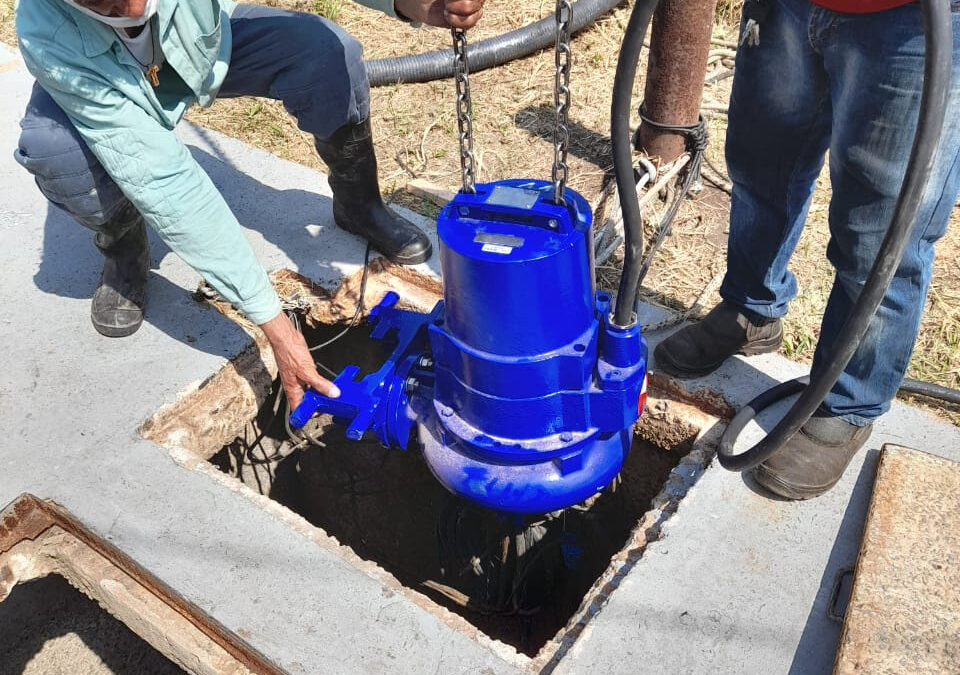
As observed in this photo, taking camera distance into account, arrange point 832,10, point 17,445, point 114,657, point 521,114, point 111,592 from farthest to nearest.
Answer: point 521,114 → point 114,657 → point 17,445 → point 111,592 → point 832,10

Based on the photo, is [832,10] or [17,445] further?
[17,445]

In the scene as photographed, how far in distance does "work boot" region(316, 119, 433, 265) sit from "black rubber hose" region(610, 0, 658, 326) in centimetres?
102

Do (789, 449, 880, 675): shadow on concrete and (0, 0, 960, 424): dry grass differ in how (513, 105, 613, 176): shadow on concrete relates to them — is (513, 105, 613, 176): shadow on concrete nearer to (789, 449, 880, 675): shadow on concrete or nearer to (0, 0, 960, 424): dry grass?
(0, 0, 960, 424): dry grass

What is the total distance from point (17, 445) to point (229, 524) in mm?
646

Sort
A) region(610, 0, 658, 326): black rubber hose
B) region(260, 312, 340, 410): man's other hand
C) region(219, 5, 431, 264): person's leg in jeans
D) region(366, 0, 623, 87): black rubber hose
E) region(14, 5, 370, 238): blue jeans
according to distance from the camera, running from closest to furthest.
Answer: region(610, 0, 658, 326): black rubber hose
region(260, 312, 340, 410): man's other hand
region(14, 5, 370, 238): blue jeans
region(219, 5, 431, 264): person's leg in jeans
region(366, 0, 623, 87): black rubber hose

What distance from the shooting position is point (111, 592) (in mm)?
1789

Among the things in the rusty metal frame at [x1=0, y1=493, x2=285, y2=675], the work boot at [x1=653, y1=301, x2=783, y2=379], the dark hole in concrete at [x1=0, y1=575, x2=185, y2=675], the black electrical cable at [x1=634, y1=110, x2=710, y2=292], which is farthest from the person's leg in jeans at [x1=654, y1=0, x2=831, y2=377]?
the dark hole in concrete at [x1=0, y1=575, x2=185, y2=675]

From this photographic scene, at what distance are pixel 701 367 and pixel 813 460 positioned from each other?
0.40 m

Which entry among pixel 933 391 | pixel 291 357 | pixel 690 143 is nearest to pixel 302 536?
pixel 291 357

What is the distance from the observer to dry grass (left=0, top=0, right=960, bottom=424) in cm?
262

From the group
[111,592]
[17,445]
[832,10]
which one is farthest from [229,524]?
[832,10]

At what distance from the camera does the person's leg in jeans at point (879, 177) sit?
1375 millimetres

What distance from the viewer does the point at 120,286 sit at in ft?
7.47

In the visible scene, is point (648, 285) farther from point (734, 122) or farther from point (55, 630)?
point (55, 630)
